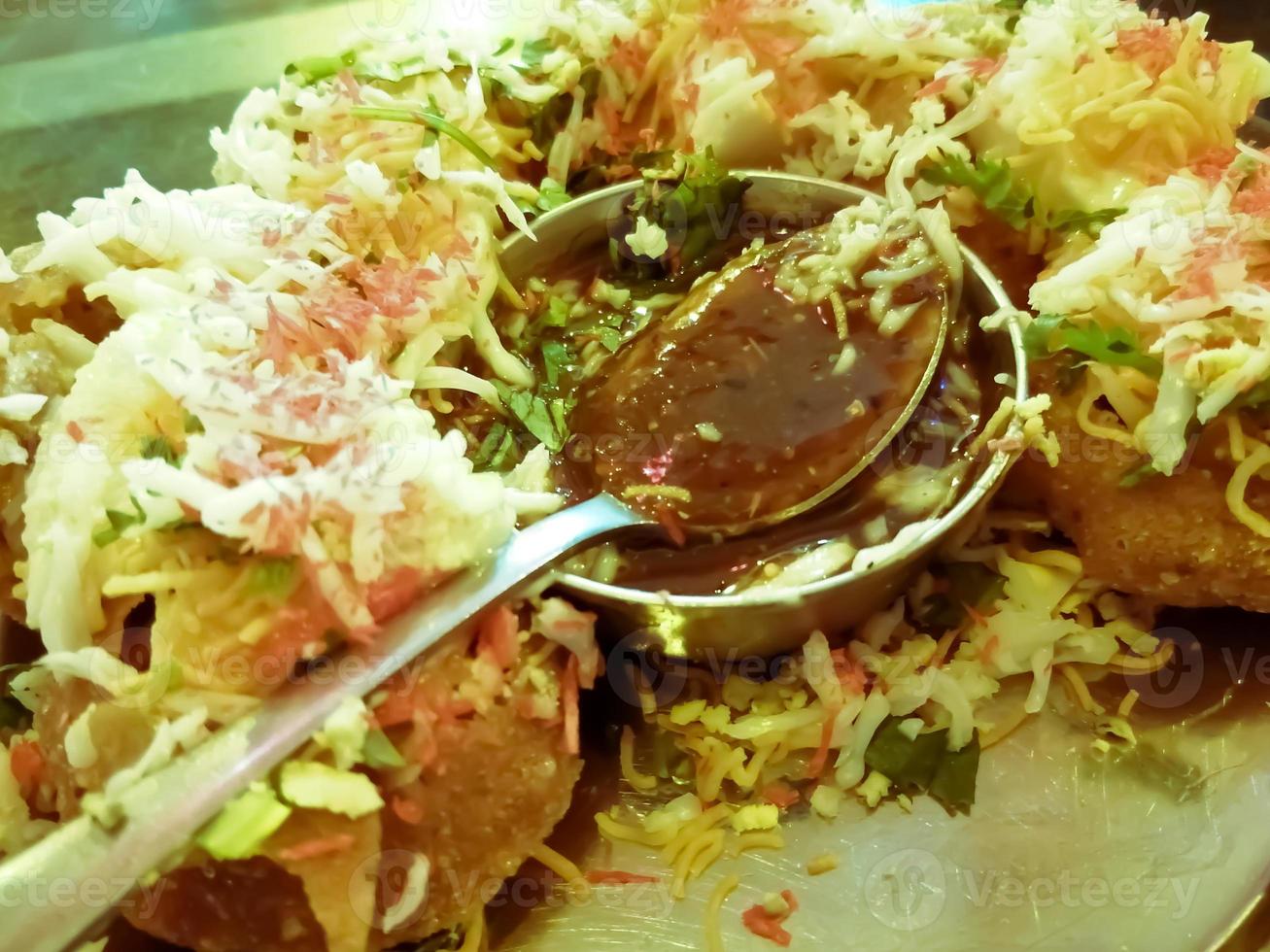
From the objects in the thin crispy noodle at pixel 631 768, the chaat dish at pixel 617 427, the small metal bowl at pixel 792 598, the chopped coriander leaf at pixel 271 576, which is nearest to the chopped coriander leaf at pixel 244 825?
the chaat dish at pixel 617 427

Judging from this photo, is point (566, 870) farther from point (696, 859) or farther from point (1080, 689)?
point (1080, 689)

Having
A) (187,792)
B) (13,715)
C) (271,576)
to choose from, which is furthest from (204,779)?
(13,715)

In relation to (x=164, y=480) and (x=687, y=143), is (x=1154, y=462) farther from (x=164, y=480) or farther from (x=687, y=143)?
(x=164, y=480)

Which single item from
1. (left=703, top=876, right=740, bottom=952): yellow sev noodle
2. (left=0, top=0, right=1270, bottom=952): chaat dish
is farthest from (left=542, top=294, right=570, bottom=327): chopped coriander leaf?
(left=703, top=876, right=740, bottom=952): yellow sev noodle

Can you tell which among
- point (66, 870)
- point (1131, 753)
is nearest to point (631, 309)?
point (1131, 753)

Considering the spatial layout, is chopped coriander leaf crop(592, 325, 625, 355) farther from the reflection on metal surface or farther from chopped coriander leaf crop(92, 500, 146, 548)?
chopped coriander leaf crop(92, 500, 146, 548)

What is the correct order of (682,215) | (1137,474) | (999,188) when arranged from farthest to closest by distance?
(682,215)
(999,188)
(1137,474)

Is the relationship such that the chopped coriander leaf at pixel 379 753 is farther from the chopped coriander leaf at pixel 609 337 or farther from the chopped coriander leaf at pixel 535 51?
→ the chopped coriander leaf at pixel 535 51
